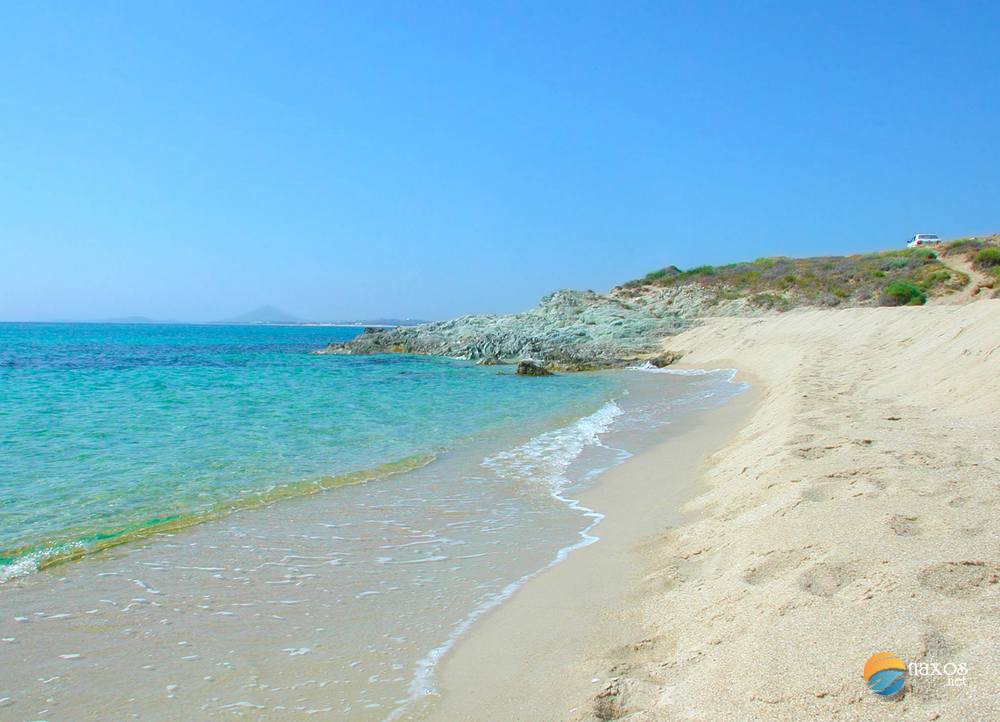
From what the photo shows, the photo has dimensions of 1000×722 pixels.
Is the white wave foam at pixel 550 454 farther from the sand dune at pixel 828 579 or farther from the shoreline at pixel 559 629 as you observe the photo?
the sand dune at pixel 828 579

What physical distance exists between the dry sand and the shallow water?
478mm

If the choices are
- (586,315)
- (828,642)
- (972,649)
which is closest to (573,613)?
(828,642)

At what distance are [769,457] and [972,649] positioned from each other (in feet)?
14.8

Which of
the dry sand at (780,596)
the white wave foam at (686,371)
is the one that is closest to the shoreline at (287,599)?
the dry sand at (780,596)

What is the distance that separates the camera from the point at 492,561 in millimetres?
5848

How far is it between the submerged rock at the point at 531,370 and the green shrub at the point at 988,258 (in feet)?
97.7

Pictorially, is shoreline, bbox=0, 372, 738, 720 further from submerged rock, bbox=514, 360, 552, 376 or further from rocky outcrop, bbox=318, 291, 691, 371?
rocky outcrop, bbox=318, 291, 691, 371

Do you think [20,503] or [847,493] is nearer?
[847,493]

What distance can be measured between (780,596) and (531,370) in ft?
81.2

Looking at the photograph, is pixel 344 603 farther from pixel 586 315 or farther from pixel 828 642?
pixel 586 315

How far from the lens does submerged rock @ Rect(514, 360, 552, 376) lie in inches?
1112

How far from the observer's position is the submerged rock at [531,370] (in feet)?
92.7

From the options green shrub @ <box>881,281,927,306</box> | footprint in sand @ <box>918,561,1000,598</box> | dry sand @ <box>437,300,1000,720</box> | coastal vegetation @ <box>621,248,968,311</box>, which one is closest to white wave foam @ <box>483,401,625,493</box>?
dry sand @ <box>437,300,1000,720</box>

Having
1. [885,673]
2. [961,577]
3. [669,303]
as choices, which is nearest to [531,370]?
[669,303]
